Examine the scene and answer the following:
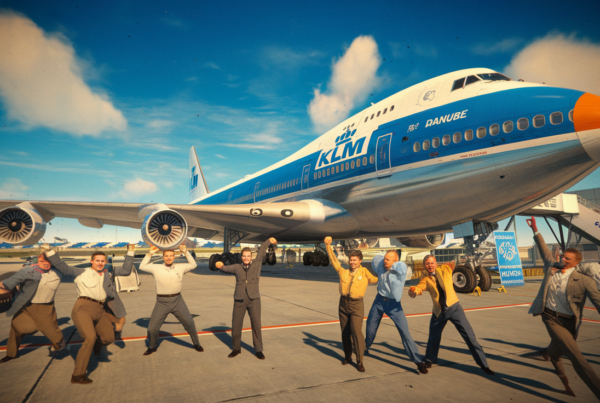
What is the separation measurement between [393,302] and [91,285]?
421 cm

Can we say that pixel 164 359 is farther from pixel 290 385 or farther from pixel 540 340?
pixel 540 340

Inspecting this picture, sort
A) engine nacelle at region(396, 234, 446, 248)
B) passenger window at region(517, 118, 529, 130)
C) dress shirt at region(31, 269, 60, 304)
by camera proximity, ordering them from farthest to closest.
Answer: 1. engine nacelle at region(396, 234, 446, 248)
2. passenger window at region(517, 118, 529, 130)
3. dress shirt at region(31, 269, 60, 304)

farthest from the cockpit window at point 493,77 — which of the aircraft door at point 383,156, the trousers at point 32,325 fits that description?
the trousers at point 32,325

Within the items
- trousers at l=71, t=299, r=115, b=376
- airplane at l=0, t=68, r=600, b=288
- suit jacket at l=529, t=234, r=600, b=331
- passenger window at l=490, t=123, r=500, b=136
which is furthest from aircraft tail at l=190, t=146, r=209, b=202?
suit jacket at l=529, t=234, r=600, b=331

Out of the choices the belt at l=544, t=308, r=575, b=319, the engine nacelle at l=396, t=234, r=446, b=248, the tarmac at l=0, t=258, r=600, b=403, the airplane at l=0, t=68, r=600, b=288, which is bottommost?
the tarmac at l=0, t=258, r=600, b=403

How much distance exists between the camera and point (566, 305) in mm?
4023

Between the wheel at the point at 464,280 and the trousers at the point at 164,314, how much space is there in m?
9.51

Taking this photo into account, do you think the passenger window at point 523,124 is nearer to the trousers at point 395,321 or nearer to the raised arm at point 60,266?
the trousers at point 395,321

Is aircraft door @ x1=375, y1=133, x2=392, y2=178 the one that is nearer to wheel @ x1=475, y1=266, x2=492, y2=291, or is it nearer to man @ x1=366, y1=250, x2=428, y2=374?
wheel @ x1=475, y1=266, x2=492, y2=291

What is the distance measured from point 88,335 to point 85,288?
672 mm

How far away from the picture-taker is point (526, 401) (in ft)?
12.1

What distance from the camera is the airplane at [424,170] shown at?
862 cm

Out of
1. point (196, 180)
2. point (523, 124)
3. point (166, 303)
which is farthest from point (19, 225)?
point (196, 180)

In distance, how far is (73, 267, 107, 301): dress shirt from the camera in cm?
464
